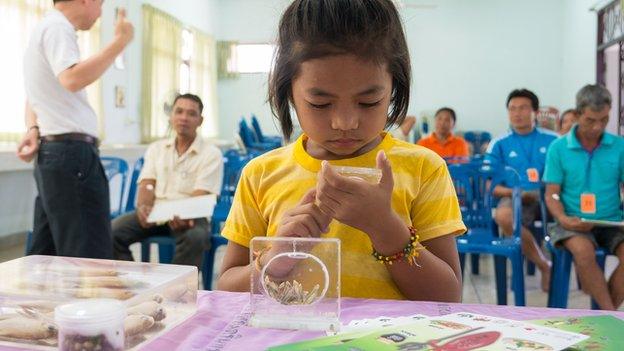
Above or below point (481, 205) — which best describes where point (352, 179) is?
above

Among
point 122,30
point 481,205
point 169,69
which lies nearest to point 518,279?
point 481,205

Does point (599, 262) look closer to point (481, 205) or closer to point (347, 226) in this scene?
point (481, 205)

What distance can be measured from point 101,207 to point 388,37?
1647 millimetres

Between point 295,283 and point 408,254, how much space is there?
0.66 ft

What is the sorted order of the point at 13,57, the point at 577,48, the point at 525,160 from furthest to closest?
the point at 577,48, the point at 13,57, the point at 525,160

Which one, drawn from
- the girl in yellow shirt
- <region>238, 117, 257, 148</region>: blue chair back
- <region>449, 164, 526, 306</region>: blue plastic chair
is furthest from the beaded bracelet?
<region>238, 117, 257, 148</region>: blue chair back

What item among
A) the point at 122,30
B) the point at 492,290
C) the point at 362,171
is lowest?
the point at 492,290

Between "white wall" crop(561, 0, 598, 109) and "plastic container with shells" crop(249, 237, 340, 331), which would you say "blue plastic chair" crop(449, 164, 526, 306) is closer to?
"plastic container with shells" crop(249, 237, 340, 331)

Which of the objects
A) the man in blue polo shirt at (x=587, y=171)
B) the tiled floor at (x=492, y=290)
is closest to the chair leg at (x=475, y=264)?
the tiled floor at (x=492, y=290)

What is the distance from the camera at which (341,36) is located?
94 cm

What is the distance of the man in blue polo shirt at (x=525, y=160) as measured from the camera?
11.3ft

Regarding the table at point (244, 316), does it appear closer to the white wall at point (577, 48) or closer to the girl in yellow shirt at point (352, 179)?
the girl in yellow shirt at point (352, 179)

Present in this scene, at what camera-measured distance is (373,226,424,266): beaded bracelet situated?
0.92 m

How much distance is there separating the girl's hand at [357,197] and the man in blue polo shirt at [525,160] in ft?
8.83
